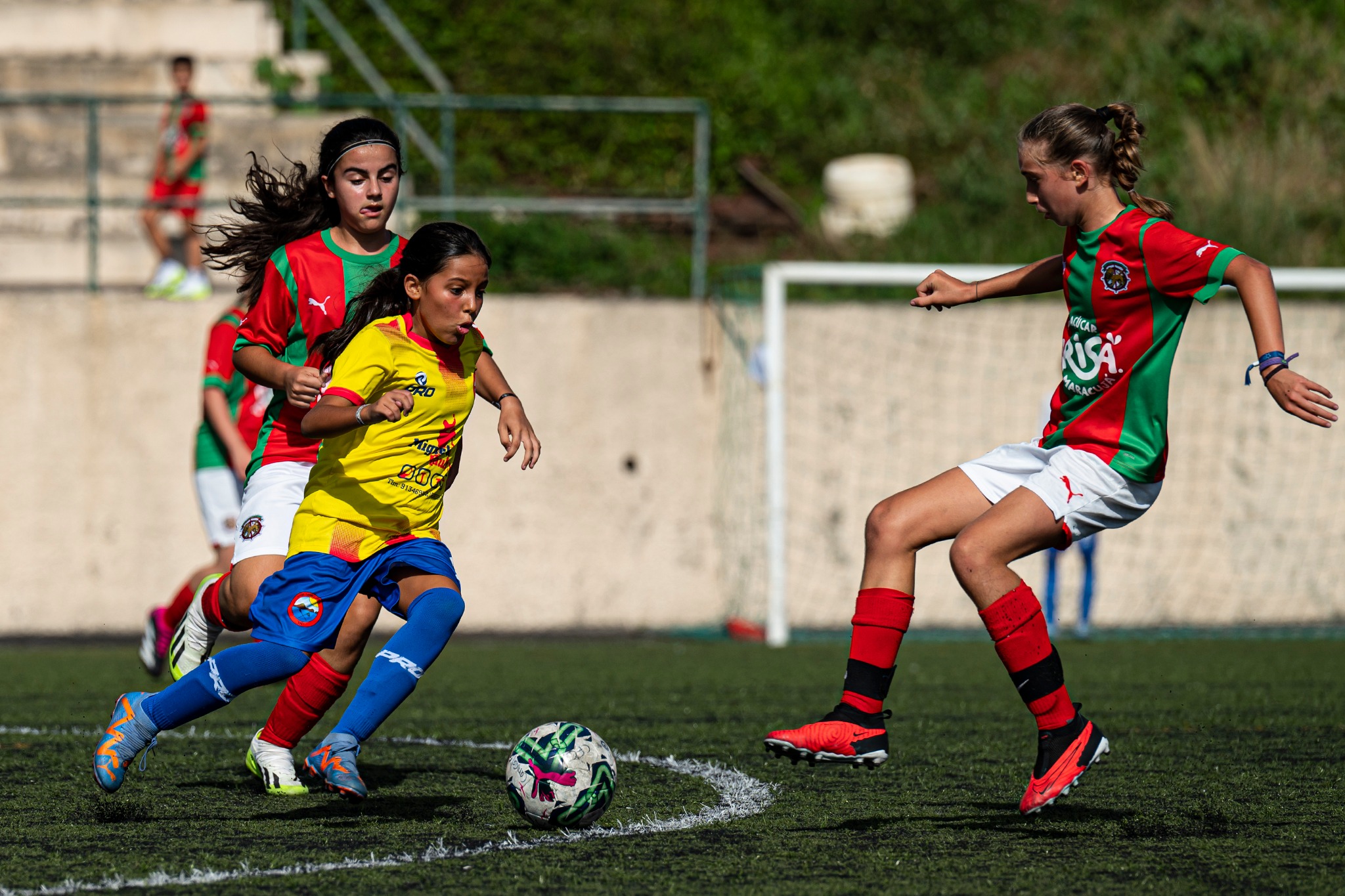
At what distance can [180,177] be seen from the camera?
11531 millimetres

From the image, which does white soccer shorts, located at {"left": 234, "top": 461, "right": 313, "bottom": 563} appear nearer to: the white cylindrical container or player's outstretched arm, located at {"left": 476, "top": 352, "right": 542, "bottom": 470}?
player's outstretched arm, located at {"left": 476, "top": 352, "right": 542, "bottom": 470}

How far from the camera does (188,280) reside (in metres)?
11.1

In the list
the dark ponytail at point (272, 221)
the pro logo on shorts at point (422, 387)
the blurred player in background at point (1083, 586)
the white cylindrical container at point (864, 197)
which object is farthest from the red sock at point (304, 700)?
the white cylindrical container at point (864, 197)

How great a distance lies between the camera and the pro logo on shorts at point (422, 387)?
4.06 meters

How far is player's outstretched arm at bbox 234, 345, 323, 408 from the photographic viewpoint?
12.6ft

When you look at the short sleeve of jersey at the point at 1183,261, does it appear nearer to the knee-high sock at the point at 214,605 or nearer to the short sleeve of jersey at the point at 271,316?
the short sleeve of jersey at the point at 271,316

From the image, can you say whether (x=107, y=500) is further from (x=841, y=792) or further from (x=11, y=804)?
(x=841, y=792)

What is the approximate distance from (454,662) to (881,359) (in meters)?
4.18

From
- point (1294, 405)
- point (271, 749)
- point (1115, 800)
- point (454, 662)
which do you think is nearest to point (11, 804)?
point (271, 749)

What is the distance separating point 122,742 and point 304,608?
0.56 metres

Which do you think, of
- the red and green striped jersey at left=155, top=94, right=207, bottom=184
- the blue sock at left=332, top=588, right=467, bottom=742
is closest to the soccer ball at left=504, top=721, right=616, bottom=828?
the blue sock at left=332, top=588, right=467, bottom=742

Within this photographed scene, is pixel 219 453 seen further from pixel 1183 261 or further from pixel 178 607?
pixel 1183 261

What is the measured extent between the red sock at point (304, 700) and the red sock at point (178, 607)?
2637 millimetres

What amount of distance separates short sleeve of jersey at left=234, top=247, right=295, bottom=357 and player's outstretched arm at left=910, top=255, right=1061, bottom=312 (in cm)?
178
